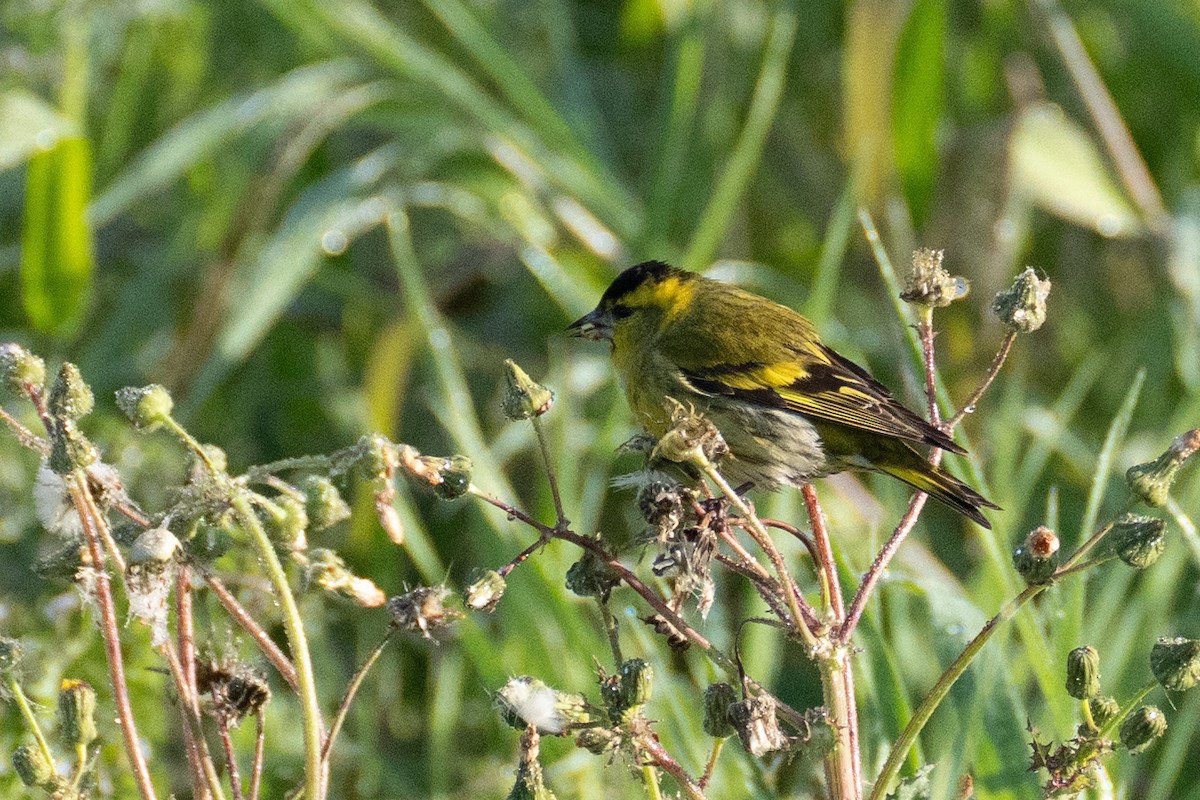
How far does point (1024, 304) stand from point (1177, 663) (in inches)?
18.4

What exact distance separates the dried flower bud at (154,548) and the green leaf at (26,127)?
2547mm

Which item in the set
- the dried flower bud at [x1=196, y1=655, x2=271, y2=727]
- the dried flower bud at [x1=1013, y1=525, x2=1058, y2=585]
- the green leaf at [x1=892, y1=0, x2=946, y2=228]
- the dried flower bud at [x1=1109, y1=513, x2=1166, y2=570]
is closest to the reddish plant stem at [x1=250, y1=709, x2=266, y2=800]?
the dried flower bud at [x1=196, y1=655, x2=271, y2=727]

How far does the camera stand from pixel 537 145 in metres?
4.22

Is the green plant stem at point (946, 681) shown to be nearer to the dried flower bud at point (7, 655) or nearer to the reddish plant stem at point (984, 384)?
the reddish plant stem at point (984, 384)

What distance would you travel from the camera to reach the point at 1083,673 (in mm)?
1567

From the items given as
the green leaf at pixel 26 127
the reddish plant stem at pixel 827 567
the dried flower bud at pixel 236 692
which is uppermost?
the green leaf at pixel 26 127

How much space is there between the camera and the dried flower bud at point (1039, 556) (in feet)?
4.91

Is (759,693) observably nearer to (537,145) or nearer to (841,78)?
(537,145)

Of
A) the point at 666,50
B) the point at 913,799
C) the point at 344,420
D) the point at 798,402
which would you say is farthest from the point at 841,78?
the point at 913,799

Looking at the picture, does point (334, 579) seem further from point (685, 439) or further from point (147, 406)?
point (685, 439)

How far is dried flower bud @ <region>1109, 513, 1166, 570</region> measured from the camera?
1.55 meters

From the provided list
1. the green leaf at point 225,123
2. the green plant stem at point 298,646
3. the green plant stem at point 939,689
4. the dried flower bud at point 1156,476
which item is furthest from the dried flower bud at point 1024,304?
the green leaf at point 225,123

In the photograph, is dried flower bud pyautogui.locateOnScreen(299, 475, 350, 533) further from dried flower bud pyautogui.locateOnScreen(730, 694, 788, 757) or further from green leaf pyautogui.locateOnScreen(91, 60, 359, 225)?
green leaf pyautogui.locateOnScreen(91, 60, 359, 225)

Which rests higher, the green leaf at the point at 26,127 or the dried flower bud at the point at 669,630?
the green leaf at the point at 26,127
